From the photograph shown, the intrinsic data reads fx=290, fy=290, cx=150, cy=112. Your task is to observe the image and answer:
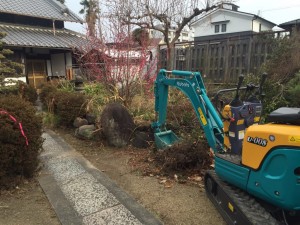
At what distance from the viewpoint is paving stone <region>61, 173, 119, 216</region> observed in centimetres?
357

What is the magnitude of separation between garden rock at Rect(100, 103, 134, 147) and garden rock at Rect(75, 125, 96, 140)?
0.58 meters

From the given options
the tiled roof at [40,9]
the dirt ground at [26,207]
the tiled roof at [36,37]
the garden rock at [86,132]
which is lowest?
the dirt ground at [26,207]

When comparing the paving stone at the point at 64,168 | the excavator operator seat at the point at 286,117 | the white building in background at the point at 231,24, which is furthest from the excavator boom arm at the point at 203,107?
the white building in background at the point at 231,24

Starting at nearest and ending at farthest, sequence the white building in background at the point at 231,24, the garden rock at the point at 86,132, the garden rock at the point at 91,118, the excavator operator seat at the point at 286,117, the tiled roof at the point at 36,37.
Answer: the excavator operator seat at the point at 286,117, the garden rock at the point at 86,132, the garden rock at the point at 91,118, the tiled roof at the point at 36,37, the white building in background at the point at 231,24

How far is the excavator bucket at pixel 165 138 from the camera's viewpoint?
17.1ft

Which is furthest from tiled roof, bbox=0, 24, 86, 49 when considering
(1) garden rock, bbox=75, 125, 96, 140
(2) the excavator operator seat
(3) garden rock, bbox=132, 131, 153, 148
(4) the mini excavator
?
(2) the excavator operator seat

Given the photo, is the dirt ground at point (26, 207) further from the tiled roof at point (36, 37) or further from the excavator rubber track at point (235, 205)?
the tiled roof at point (36, 37)

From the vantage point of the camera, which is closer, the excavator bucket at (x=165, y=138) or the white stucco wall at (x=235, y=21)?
the excavator bucket at (x=165, y=138)

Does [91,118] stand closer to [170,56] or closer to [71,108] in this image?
[71,108]

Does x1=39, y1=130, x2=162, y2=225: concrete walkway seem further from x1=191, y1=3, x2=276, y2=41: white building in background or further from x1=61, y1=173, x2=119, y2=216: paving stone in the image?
x1=191, y1=3, x2=276, y2=41: white building in background

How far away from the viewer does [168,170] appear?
4496mm

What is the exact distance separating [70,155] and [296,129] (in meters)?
4.38

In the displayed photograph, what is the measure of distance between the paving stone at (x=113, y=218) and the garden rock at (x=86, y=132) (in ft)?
10.4

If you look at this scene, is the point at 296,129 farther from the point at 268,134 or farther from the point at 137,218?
the point at 137,218
